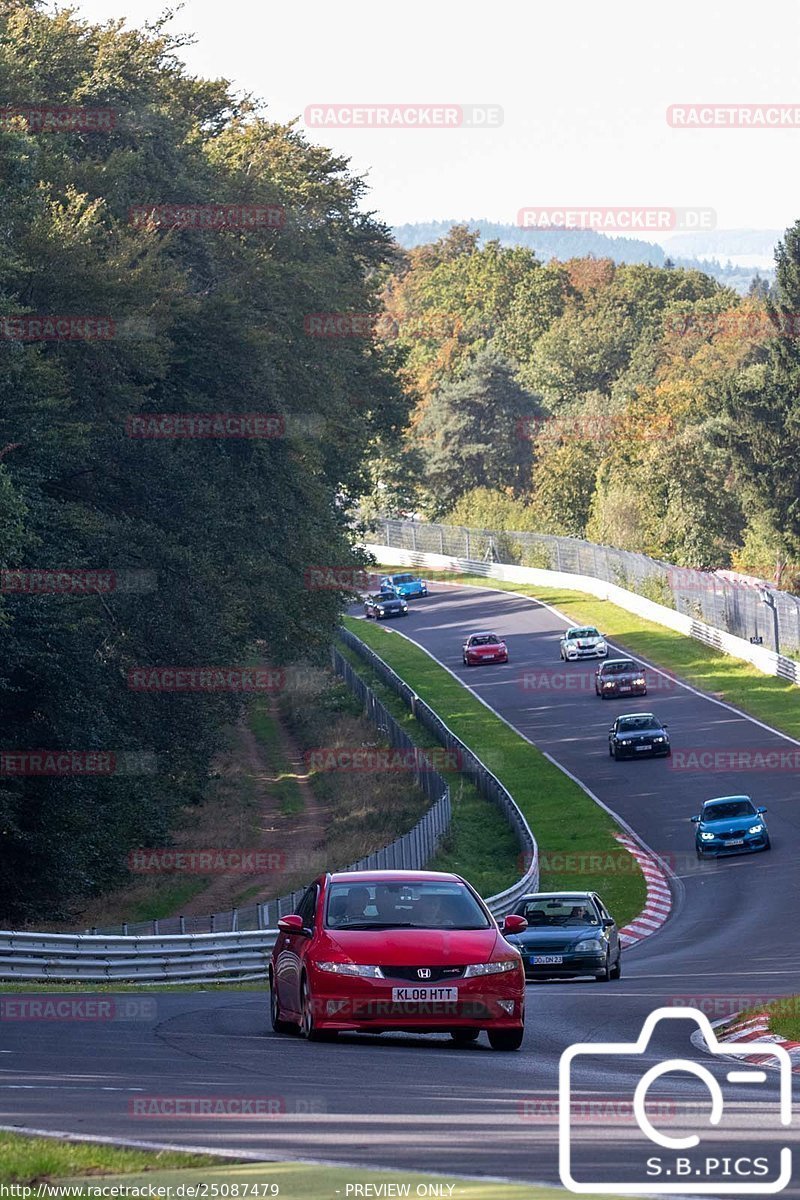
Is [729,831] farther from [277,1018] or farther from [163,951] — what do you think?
[277,1018]

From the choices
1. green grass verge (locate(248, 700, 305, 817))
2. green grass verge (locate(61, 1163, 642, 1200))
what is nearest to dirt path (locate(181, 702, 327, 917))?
green grass verge (locate(248, 700, 305, 817))

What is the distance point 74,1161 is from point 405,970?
5.34m

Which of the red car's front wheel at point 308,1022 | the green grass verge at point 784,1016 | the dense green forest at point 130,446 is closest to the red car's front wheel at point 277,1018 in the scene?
the red car's front wheel at point 308,1022

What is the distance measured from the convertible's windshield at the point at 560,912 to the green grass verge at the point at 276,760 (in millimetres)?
21467

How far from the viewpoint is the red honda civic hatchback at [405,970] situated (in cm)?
1306

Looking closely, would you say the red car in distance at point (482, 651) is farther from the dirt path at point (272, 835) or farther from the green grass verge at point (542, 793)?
the dirt path at point (272, 835)

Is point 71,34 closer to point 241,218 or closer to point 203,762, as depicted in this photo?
point 241,218

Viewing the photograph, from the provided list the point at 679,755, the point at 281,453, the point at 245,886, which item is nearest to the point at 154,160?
the point at 281,453

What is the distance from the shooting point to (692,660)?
67188 mm

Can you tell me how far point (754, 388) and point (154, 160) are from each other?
56447mm

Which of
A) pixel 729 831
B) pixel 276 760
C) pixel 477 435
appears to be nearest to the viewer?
pixel 729 831

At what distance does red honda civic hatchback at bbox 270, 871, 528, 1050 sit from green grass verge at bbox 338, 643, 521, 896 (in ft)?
68.4

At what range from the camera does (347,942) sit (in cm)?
1337

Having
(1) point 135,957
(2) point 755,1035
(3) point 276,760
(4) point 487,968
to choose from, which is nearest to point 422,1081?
(4) point 487,968
